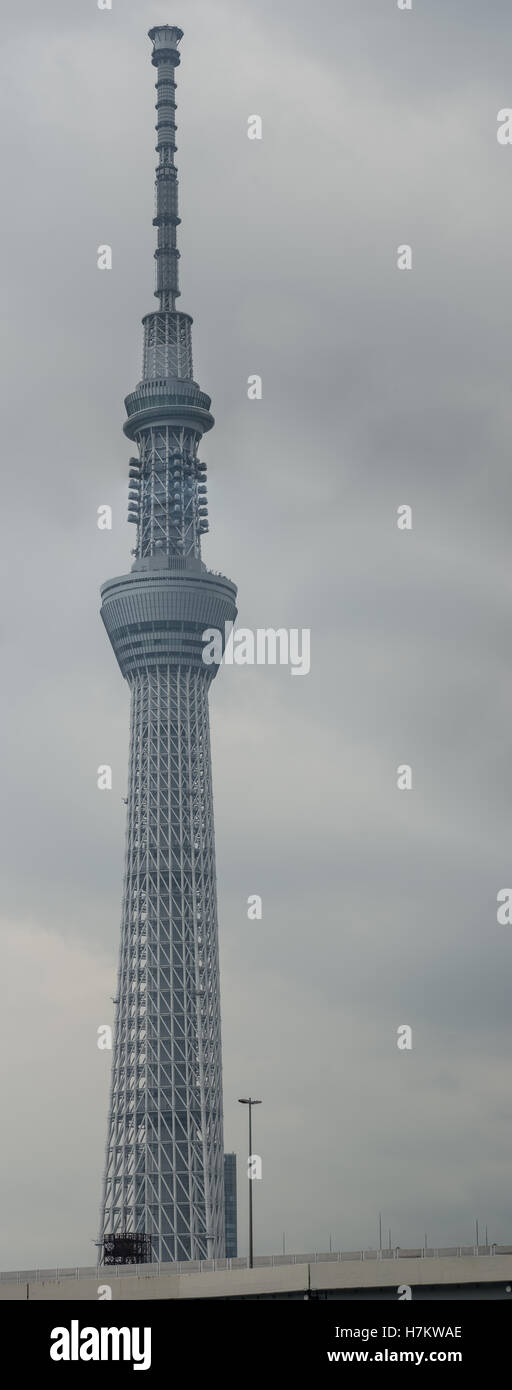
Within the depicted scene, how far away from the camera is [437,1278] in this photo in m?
112

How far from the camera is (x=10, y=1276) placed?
143m
